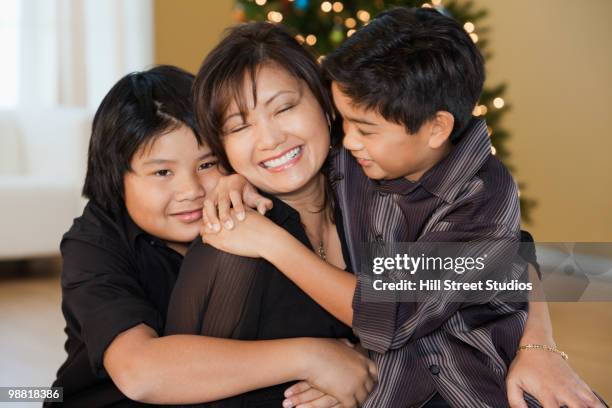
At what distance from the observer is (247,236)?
149 centimetres

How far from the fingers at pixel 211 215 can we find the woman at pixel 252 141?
0.02 meters

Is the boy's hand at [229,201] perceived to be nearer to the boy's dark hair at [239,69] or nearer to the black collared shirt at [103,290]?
the boy's dark hair at [239,69]

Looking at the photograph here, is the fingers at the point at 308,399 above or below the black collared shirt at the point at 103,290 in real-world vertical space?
below

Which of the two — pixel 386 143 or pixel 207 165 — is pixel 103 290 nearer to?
pixel 207 165

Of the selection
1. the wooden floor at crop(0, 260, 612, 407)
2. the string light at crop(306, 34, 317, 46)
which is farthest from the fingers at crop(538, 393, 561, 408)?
the string light at crop(306, 34, 317, 46)

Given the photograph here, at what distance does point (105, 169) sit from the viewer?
1.71 m

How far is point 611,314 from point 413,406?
2.67 meters

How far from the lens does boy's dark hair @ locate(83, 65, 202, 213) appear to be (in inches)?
65.8

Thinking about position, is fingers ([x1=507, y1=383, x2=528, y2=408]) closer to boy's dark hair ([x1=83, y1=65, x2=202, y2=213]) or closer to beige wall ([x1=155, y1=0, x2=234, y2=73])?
boy's dark hair ([x1=83, y1=65, x2=202, y2=213])

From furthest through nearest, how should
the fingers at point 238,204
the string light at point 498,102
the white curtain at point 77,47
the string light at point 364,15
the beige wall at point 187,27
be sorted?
1. the beige wall at point 187,27
2. the white curtain at point 77,47
3. the string light at point 498,102
4. the string light at point 364,15
5. the fingers at point 238,204

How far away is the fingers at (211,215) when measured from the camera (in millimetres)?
1521

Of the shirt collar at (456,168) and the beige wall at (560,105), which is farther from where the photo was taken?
the beige wall at (560,105)

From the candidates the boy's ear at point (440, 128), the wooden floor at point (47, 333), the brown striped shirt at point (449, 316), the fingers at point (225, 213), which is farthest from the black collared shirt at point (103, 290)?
the wooden floor at point (47, 333)

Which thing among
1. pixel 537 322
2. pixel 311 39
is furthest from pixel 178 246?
pixel 311 39
